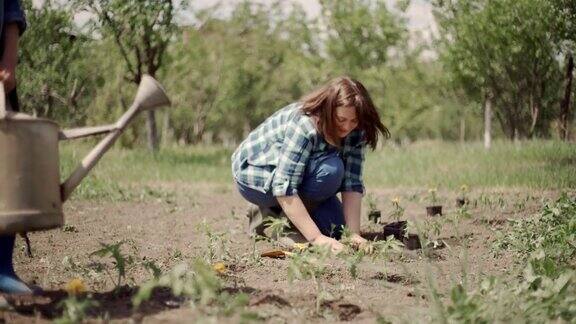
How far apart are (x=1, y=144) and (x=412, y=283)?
1642mm

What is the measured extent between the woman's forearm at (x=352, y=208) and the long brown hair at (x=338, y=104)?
366mm

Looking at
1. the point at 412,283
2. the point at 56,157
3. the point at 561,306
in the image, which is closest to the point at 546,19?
the point at 412,283

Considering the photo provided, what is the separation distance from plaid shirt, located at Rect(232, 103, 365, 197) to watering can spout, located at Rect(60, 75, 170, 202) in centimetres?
136

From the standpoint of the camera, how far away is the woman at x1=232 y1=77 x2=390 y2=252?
348 cm

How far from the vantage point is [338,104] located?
11.4 ft

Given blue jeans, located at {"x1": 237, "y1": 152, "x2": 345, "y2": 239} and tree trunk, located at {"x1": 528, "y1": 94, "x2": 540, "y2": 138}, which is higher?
tree trunk, located at {"x1": 528, "y1": 94, "x2": 540, "y2": 138}

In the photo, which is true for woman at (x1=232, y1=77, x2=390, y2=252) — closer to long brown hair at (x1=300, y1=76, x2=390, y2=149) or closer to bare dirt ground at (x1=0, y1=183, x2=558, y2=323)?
long brown hair at (x1=300, y1=76, x2=390, y2=149)

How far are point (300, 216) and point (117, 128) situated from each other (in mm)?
1431

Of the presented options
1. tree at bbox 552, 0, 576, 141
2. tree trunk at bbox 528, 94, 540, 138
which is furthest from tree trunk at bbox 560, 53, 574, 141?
tree trunk at bbox 528, 94, 540, 138

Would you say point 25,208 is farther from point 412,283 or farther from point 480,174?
point 480,174

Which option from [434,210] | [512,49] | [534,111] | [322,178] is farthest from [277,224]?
[534,111]

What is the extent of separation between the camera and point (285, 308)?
2.15 m

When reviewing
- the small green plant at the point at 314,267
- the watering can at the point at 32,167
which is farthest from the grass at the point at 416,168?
the watering can at the point at 32,167

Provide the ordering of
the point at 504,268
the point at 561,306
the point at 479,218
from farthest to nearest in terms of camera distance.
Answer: the point at 479,218
the point at 504,268
the point at 561,306
